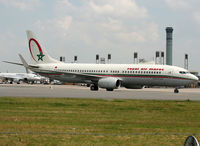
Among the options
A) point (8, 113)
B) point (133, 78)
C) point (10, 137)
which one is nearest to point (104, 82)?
point (133, 78)

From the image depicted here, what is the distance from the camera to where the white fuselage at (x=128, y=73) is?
156ft

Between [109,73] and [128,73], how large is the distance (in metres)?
3.00

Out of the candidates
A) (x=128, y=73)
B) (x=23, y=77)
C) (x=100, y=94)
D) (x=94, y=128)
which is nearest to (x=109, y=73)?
(x=128, y=73)

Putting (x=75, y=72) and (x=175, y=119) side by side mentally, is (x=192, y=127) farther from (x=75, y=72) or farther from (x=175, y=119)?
(x=75, y=72)

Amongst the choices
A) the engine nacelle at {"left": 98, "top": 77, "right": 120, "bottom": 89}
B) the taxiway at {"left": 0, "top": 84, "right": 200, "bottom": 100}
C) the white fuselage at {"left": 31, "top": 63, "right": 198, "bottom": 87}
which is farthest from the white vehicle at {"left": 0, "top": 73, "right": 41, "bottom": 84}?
the taxiway at {"left": 0, "top": 84, "right": 200, "bottom": 100}

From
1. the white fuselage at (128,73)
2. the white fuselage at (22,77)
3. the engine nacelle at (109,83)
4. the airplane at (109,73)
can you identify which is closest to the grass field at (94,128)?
the white fuselage at (128,73)

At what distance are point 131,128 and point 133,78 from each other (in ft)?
119

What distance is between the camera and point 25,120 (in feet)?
50.3

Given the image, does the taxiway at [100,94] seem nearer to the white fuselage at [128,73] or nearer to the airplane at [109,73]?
the white fuselage at [128,73]

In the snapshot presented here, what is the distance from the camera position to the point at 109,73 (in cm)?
5191

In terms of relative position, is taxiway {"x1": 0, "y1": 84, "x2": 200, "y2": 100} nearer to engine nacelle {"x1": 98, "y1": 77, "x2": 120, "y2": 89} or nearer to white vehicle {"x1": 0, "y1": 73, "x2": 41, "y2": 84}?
engine nacelle {"x1": 98, "y1": 77, "x2": 120, "y2": 89}

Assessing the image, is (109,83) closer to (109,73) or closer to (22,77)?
(109,73)

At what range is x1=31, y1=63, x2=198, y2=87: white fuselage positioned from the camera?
47.7 m

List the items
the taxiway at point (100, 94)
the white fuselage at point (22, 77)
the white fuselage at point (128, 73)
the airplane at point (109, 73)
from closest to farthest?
the taxiway at point (100, 94), the white fuselage at point (128, 73), the airplane at point (109, 73), the white fuselage at point (22, 77)
